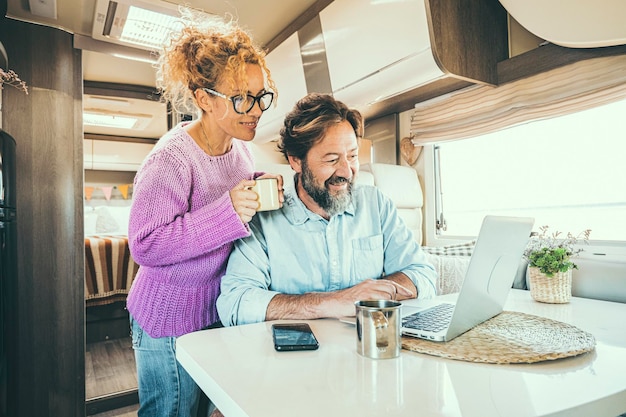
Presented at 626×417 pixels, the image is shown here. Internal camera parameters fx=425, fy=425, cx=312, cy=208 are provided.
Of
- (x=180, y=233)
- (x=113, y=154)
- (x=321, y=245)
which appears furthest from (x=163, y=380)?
(x=113, y=154)

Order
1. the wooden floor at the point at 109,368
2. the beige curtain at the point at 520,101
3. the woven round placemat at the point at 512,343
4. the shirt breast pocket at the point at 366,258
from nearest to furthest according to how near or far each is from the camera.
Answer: the woven round placemat at the point at 512,343 → the shirt breast pocket at the point at 366,258 → the beige curtain at the point at 520,101 → the wooden floor at the point at 109,368

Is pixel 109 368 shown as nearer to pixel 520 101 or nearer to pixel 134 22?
pixel 134 22

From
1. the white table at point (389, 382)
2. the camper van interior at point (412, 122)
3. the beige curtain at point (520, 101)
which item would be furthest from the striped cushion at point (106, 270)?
the white table at point (389, 382)

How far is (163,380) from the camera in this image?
135 cm

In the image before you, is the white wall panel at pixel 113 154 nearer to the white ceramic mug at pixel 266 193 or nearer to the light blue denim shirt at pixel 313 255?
the light blue denim shirt at pixel 313 255

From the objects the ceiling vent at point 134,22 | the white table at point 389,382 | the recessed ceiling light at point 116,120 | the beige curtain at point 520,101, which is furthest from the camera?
the recessed ceiling light at point 116,120

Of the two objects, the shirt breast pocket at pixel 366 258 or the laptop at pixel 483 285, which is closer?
the laptop at pixel 483 285

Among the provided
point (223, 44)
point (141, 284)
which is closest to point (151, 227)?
point (141, 284)

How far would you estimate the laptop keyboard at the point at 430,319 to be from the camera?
97 cm

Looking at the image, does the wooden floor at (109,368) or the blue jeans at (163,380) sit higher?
the blue jeans at (163,380)

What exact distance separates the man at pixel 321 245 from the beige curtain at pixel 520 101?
3.83 feet

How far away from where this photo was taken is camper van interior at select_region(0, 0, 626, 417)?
77.2 inches

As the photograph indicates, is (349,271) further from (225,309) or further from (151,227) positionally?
(151,227)

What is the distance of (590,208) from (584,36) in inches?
34.4
